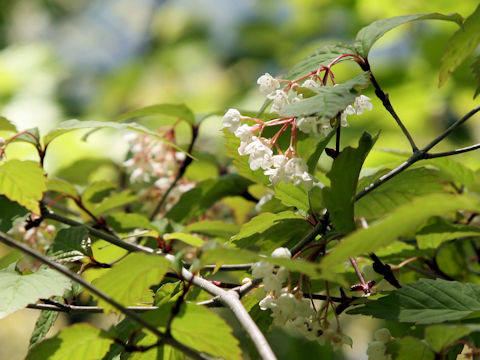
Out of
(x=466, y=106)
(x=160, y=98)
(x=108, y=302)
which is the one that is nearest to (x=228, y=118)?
(x=108, y=302)

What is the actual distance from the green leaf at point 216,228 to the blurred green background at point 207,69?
11.4 inches

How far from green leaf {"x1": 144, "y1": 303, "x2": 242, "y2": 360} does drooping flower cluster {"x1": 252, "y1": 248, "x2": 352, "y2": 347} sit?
7 cm

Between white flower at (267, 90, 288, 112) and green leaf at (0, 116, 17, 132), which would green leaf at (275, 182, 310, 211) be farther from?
green leaf at (0, 116, 17, 132)

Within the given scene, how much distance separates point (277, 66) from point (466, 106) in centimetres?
150

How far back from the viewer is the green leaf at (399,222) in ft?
1.39

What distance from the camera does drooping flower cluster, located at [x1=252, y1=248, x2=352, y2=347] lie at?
559 millimetres

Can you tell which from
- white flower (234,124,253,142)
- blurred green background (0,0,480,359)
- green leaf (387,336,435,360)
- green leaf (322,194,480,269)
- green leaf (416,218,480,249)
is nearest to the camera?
green leaf (322,194,480,269)

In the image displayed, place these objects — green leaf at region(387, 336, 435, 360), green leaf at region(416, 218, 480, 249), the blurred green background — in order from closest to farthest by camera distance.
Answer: green leaf at region(387, 336, 435, 360) < green leaf at region(416, 218, 480, 249) < the blurred green background

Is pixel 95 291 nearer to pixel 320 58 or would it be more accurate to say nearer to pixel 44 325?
pixel 44 325

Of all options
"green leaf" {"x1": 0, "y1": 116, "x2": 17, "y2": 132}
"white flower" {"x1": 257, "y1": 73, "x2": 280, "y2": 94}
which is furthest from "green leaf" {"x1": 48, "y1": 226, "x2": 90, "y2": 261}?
"white flower" {"x1": 257, "y1": 73, "x2": 280, "y2": 94}

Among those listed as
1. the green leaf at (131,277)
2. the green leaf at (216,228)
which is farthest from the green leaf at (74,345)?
the green leaf at (216,228)

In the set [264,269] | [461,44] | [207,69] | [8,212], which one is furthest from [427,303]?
[207,69]

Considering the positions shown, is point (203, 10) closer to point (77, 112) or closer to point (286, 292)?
point (77, 112)

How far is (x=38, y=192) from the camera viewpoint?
717 mm
